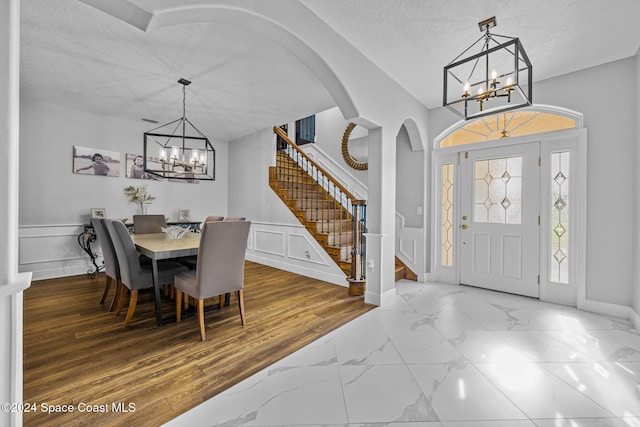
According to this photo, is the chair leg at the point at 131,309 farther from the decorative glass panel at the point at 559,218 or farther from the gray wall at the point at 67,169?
the decorative glass panel at the point at 559,218

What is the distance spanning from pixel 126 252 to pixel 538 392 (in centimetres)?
344

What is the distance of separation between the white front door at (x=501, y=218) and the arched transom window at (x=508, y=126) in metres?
0.20

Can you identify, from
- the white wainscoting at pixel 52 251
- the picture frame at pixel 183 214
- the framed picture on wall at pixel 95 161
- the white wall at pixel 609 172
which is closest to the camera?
the white wall at pixel 609 172

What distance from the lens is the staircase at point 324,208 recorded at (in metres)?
3.96

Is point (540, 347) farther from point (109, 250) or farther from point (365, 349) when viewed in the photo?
point (109, 250)

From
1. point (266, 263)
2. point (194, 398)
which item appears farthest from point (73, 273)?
point (194, 398)

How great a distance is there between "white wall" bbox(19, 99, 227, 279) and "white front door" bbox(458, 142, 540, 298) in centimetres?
586

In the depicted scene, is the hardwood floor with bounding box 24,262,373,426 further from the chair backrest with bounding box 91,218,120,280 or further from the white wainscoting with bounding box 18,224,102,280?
the white wainscoting with bounding box 18,224,102,280

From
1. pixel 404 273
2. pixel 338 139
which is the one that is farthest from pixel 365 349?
pixel 338 139

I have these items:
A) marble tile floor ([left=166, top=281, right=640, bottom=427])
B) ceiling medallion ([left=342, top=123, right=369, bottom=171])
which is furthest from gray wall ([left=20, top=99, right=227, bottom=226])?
marble tile floor ([left=166, top=281, right=640, bottom=427])

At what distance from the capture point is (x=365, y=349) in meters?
2.29

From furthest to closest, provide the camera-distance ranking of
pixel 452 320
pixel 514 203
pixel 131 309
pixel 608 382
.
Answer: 1. pixel 514 203
2. pixel 452 320
3. pixel 131 309
4. pixel 608 382

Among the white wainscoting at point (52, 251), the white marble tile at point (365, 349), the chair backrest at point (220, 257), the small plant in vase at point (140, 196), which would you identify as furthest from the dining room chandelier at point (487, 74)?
the white wainscoting at point (52, 251)

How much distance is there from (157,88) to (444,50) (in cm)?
362
